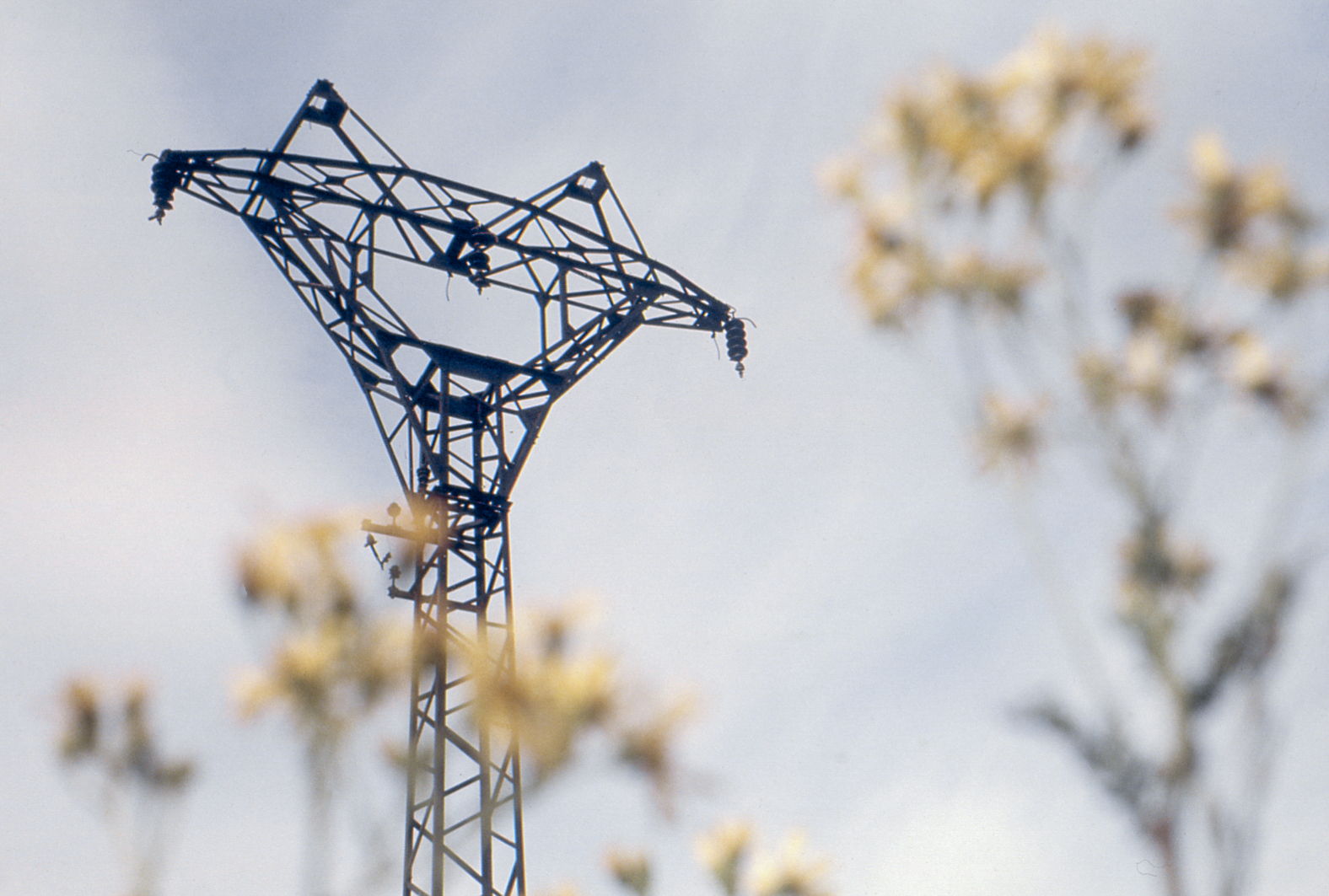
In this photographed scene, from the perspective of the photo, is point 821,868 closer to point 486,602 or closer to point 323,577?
point 323,577

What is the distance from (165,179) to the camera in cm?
743

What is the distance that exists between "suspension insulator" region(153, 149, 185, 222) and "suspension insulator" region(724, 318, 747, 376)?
4.25 metres

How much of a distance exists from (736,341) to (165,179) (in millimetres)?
Result: 4417

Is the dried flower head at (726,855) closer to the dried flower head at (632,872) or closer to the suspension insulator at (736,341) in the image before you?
the dried flower head at (632,872)

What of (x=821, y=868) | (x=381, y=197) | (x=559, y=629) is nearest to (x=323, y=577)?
(x=559, y=629)

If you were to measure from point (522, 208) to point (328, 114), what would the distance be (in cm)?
147

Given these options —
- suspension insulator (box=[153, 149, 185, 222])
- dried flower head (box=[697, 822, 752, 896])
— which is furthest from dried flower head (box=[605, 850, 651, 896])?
suspension insulator (box=[153, 149, 185, 222])

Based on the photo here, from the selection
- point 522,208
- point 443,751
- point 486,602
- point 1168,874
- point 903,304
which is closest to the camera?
point 1168,874

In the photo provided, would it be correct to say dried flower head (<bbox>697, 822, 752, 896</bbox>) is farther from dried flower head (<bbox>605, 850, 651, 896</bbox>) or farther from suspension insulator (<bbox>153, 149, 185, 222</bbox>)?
suspension insulator (<bbox>153, 149, 185, 222</bbox>)

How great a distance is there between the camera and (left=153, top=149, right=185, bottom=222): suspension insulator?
7.40 meters

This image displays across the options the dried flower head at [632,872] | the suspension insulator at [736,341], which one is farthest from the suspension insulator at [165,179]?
the dried flower head at [632,872]

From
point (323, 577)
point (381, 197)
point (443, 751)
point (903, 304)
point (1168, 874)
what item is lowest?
point (1168, 874)

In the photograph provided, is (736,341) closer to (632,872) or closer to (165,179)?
(165,179)

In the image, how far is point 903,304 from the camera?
295 centimetres
